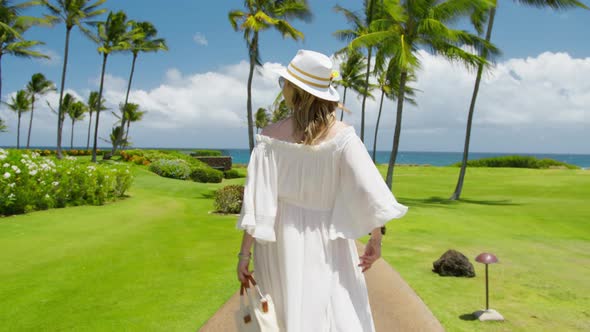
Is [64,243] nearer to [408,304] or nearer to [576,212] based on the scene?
[408,304]

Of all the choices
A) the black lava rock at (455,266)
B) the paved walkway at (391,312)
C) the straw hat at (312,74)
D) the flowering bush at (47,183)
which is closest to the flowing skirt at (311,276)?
the straw hat at (312,74)

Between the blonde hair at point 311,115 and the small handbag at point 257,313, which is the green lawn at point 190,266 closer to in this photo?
the small handbag at point 257,313

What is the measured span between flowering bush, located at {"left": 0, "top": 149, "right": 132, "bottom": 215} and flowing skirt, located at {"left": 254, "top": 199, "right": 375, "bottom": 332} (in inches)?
447

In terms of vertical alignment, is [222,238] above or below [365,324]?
below

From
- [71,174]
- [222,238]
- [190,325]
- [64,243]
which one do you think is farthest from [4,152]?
[190,325]

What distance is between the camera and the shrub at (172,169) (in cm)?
3039

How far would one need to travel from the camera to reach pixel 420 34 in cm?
2052

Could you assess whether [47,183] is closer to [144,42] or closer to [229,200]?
[229,200]

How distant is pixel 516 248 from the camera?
10.2 m

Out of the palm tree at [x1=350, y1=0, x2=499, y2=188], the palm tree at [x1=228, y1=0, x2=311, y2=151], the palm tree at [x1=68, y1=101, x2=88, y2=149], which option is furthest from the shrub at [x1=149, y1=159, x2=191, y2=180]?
the palm tree at [x1=68, y1=101, x2=88, y2=149]

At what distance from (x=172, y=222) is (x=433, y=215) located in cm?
893

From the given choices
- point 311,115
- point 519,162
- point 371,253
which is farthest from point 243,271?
Result: point 519,162

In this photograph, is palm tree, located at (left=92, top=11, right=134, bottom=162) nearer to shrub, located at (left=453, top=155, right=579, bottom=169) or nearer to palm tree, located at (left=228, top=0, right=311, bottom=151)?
palm tree, located at (left=228, top=0, right=311, bottom=151)

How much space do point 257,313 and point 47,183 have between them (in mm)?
13173
